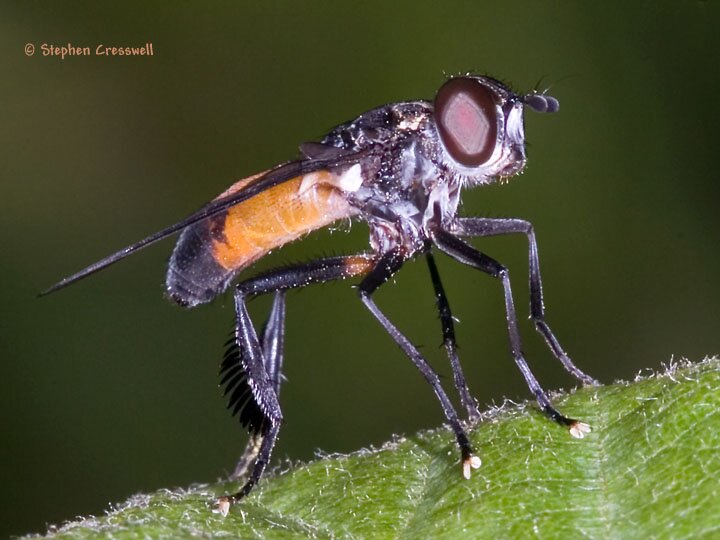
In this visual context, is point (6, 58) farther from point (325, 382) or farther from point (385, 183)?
point (385, 183)

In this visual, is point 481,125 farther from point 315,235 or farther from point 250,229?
point 315,235

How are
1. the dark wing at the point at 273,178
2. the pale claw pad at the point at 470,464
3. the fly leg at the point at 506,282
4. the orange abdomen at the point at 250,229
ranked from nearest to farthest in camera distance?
1. the pale claw pad at the point at 470,464
2. the fly leg at the point at 506,282
3. the dark wing at the point at 273,178
4. the orange abdomen at the point at 250,229

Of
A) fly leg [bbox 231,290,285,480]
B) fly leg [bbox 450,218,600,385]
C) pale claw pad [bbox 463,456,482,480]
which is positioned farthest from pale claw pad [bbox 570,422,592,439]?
fly leg [bbox 231,290,285,480]

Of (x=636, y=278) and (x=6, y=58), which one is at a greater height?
(x=6, y=58)

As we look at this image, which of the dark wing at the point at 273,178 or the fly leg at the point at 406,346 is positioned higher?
the dark wing at the point at 273,178

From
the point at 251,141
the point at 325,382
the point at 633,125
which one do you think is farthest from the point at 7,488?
the point at 633,125

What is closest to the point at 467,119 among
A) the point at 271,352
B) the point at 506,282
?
the point at 506,282

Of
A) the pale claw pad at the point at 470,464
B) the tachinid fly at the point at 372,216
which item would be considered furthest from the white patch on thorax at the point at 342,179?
the pale claw pad at the point at 470,464

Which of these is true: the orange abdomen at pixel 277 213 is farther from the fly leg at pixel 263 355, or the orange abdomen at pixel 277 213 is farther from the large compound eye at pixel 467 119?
the large compound eye at pixel 467 119
